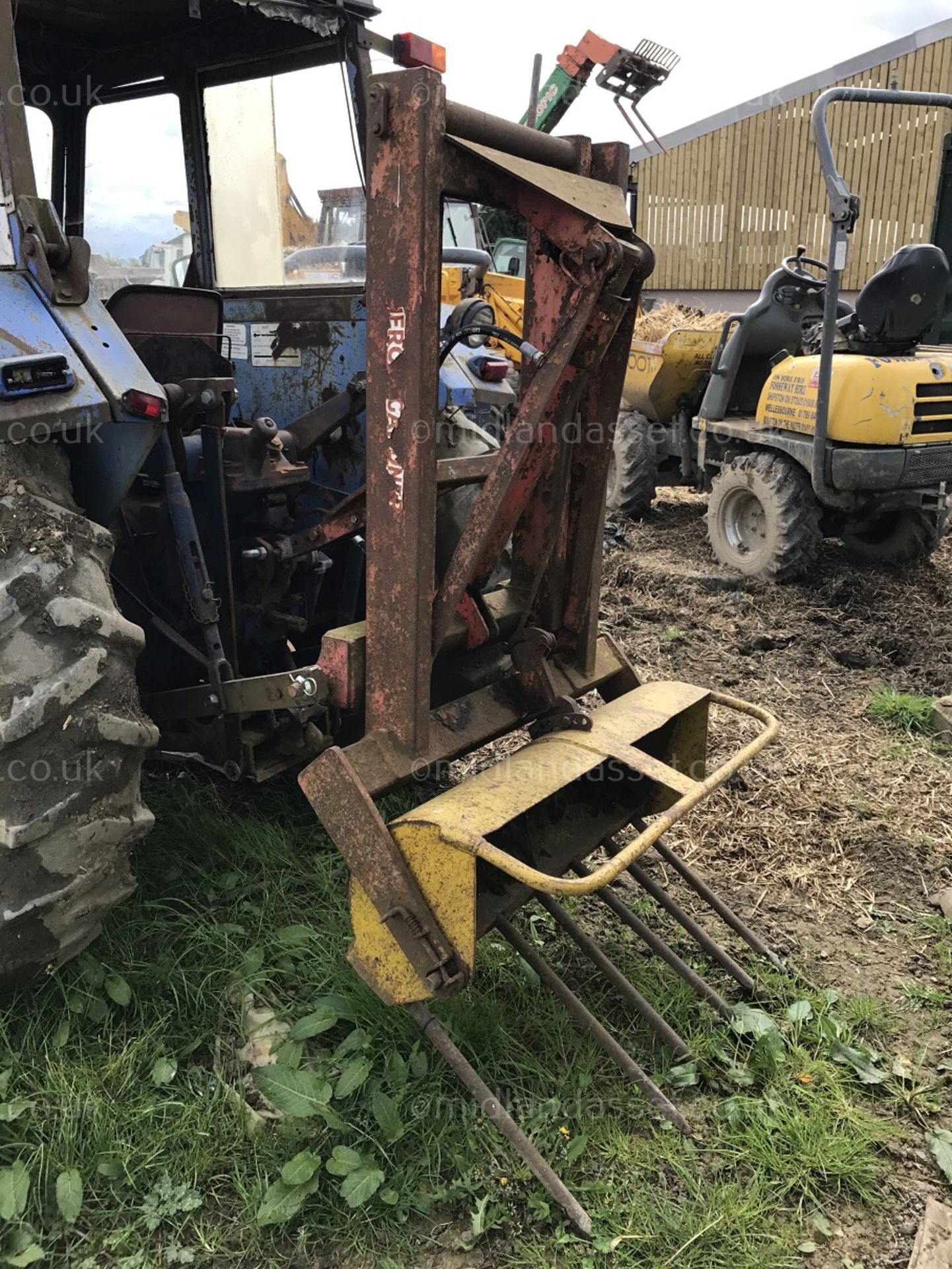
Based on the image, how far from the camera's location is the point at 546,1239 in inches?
69.9

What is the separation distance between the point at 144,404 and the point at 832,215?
4.04 metres

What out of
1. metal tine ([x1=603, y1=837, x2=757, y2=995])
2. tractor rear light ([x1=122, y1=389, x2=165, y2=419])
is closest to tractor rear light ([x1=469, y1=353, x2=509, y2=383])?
tractor rear light ([x1=122, y1=389, x2=165, y2=419])

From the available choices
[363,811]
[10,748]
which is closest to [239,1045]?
[363,811]

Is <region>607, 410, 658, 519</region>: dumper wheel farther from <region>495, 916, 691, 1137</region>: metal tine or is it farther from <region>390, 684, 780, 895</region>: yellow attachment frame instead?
<region>495, 916, 691, 1137</region>: metal tine

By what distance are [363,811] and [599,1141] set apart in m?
0.81

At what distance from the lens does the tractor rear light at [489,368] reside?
3.27m

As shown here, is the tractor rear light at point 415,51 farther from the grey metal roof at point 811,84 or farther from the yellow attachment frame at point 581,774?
the grey metal roof at point 811,84

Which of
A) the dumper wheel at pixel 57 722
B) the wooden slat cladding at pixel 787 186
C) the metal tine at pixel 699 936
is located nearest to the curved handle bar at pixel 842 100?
the metal tine at pixel 699 936

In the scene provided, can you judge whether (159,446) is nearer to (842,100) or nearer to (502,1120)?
(502,1120)

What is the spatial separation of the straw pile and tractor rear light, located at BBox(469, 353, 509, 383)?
4.57 meters

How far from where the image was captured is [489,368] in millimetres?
3268

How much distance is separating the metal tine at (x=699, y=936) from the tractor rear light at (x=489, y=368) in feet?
5.21

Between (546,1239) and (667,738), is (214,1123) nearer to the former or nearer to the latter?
(546,1239)

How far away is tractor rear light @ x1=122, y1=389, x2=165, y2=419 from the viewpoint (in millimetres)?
2020
